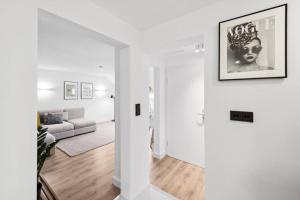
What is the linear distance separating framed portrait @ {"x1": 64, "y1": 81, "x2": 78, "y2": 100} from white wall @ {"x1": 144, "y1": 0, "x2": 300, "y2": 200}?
5.27 meters

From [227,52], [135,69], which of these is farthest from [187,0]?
[135,69]

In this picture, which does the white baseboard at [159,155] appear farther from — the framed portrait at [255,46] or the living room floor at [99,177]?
the framed portrait at [255,46]

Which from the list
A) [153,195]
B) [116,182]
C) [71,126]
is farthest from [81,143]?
[153,195]

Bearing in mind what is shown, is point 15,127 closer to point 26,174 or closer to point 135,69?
point 26,174

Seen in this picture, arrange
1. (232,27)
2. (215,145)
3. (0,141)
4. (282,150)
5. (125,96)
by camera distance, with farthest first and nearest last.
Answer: (125,96)
(215,145)
(232,27)
(282,150)
(0,141)

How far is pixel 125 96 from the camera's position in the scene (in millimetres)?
1713

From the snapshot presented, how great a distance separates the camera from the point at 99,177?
7.49 feet

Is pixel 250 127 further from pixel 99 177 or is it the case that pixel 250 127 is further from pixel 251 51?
pixel 99 177

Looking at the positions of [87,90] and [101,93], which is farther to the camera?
[101,93]

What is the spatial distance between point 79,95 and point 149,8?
5.33 metres

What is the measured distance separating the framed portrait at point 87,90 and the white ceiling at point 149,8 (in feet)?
16.3

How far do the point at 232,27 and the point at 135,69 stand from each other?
1.10m

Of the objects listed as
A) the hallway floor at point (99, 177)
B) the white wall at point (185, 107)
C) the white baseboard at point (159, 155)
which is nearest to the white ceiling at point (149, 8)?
the white wall at point (185, 107)

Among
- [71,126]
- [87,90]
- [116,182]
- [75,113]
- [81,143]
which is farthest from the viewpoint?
[87,90]
